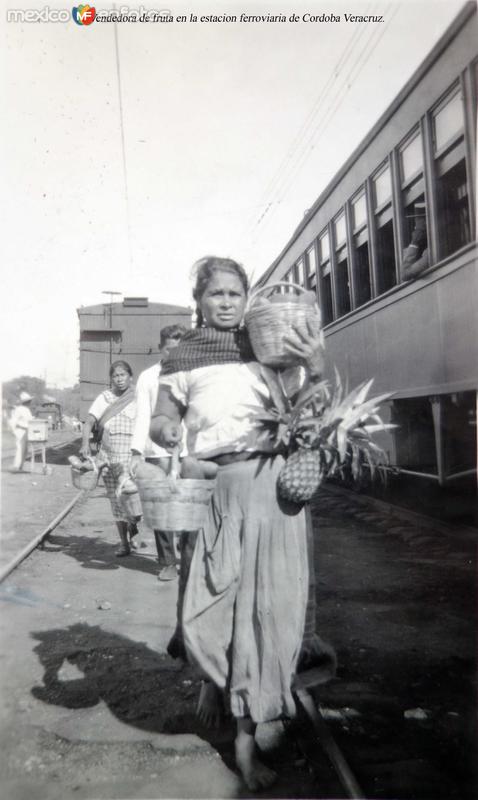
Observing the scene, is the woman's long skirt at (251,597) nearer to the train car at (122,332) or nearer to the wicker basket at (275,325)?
the wicker basket at (275,325)

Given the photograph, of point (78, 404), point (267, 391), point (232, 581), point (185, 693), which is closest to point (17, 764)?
point (185, 693)

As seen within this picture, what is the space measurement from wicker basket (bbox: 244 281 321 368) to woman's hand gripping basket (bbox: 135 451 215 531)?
485 millimetres

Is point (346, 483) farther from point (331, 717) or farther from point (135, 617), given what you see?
point (331, 717)

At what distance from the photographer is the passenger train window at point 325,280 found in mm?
7918

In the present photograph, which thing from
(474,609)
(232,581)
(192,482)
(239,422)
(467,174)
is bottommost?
(474,609)

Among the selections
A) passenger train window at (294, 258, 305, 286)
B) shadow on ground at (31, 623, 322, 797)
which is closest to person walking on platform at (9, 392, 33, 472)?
passenger train window at (294, 258, 305, 286)

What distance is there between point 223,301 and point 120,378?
3.44 metres

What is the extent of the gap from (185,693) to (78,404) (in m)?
13.6

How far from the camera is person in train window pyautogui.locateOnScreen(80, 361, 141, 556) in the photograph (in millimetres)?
5438

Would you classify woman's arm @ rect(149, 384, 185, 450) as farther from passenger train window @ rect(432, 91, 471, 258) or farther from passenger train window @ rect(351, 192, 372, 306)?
passenger train window @ rect(351, 192, 372, 306)

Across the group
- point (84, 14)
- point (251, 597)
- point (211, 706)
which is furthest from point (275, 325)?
point (84, 14)

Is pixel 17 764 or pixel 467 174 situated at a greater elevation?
pixel 467 174

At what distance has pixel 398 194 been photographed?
5719mm

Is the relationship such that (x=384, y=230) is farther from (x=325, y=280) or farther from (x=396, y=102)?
(x=325, y=280)
